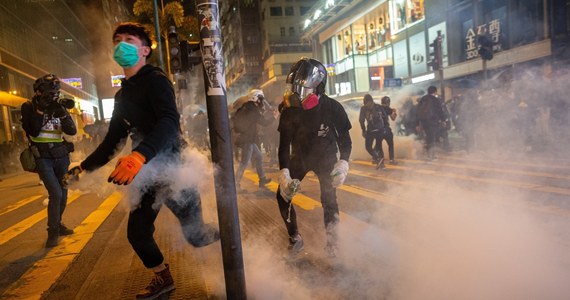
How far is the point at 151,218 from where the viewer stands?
9.00 feet

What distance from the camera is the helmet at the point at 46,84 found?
14.5ft

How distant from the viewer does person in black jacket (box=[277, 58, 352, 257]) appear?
3.32 meters

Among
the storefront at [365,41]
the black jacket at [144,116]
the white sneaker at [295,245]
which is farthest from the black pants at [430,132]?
the storefront at [365,41]

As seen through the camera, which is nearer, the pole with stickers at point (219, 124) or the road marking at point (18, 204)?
the pole with stickers at point (219, 124)

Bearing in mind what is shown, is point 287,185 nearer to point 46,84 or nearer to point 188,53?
point 188,53

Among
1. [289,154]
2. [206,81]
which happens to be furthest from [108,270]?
[206,81]

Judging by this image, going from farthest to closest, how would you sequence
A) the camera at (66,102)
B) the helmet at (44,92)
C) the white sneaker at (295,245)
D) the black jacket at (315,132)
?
1. the camera at (66,102)
2. the helmet at (44,92)
3. the white sneaker at (295,245)
4. the black jacket at (315,132)

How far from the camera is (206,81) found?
8.32 ft

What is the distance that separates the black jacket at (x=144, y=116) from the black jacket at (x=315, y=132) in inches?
38.5

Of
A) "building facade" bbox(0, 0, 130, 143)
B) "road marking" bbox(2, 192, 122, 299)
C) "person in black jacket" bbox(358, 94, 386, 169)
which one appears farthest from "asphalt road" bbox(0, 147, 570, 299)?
"building facade" bbox(0, 0, 130, 143)

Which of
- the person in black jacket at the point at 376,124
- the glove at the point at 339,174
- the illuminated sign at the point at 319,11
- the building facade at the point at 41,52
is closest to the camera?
the glove at the point at 339,174

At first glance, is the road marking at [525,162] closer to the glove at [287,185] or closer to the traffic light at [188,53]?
the glove at [287,185]

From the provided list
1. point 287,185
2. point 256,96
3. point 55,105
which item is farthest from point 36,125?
point 256,96

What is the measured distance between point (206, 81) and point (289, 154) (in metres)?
1.20
